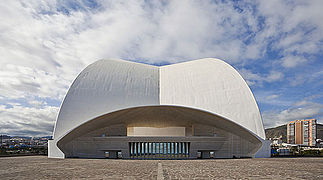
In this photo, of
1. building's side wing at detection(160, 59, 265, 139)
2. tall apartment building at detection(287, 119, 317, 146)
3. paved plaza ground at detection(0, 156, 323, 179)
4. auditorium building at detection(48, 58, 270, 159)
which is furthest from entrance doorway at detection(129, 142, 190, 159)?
tall apartment building at detection(287, 119, 317, 146)

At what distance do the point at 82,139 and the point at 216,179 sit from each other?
724 inches

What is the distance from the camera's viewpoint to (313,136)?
77375 mm

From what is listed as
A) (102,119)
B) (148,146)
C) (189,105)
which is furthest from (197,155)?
(102,119)

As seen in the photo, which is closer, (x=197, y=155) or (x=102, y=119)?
(x=102, y=119)

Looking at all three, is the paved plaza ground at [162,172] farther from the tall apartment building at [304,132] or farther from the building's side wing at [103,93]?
the tall apartment building at [304,132]

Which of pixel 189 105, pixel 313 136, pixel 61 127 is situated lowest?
pixel 313 136

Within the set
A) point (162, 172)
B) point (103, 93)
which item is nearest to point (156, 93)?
point (103, 93)

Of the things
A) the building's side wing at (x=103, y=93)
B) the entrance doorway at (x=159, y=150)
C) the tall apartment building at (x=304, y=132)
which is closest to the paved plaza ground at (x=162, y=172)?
the building's side wing at (x=103, y=93)

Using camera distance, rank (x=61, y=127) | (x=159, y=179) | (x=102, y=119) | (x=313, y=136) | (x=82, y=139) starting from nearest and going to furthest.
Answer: (x=159, y=179), (x=61, y=127), (x=102, y=119), (x=82, y=139), (x=313, y=136)

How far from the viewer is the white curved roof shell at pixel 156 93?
20781 millimetres

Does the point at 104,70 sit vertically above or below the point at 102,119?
above

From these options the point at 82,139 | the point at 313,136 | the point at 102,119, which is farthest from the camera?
the point at 313,136

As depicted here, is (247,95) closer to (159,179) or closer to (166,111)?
(166,111)

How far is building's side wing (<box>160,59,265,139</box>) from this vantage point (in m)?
20.5
